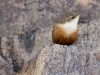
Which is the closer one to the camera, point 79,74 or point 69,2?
point 79,74

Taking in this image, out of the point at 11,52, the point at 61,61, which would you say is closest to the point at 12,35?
the point at 11,52

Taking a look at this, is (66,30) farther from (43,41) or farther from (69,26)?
(43,41)

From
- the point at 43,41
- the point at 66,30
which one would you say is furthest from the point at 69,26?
the point at 43,41

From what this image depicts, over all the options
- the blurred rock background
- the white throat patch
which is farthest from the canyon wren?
the blurred rock background

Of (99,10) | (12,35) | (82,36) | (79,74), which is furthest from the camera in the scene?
(99,10)

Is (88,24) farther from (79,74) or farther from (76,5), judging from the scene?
(79,74)

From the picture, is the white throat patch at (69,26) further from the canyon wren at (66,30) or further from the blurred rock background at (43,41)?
the blurred rock background at (43,41)

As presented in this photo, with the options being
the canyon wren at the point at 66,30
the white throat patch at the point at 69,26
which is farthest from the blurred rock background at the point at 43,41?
the white throat patch at the point at 69,26
